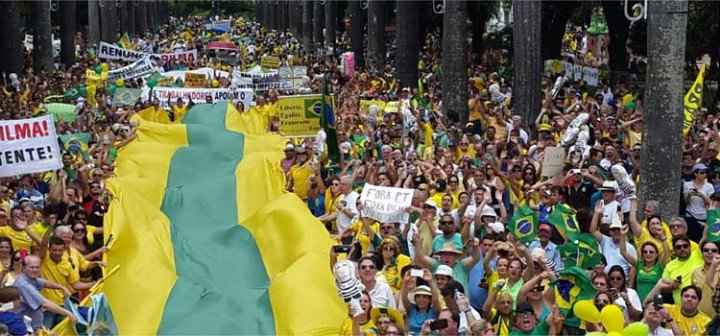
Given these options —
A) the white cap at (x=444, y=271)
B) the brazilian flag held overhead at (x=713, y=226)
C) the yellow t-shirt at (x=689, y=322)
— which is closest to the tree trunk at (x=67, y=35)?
the brazilian flag held overhead at (x=713, y=226)

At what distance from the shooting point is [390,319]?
402 inches

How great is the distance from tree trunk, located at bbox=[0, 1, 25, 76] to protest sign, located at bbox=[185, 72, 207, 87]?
399 inches

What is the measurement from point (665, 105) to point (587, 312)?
707cm

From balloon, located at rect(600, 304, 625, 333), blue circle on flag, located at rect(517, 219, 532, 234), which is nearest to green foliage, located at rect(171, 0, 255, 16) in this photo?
blue circle on flag, located at rect(517, 219, 532, 234)

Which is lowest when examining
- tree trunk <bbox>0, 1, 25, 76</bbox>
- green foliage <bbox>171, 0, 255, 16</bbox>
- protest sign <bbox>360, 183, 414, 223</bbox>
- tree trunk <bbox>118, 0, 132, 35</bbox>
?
protest sign <bbox>360, 183, 414, 223</bbox>

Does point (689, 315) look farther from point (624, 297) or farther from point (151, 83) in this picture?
point (151, 83)

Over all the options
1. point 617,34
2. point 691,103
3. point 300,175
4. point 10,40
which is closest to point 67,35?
point 10,40

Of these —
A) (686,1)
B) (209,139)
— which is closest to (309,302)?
(686,1)

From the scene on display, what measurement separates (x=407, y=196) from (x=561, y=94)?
16.4 meters

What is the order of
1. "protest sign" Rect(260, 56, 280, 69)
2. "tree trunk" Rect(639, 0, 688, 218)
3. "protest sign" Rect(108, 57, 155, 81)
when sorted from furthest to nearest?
1. "protest sign" Rect(260, 56, 280, 69)
2. "protest sign" Rect(108, 57, 155, 81)
3. "tree trunk" Rect(639, 0, 688, 218)

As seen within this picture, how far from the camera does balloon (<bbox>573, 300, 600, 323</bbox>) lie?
9.48 m

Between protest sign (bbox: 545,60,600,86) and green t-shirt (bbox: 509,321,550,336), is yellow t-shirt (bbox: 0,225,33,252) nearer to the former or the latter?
green t-shirt (bbox: 509,321,550,336)

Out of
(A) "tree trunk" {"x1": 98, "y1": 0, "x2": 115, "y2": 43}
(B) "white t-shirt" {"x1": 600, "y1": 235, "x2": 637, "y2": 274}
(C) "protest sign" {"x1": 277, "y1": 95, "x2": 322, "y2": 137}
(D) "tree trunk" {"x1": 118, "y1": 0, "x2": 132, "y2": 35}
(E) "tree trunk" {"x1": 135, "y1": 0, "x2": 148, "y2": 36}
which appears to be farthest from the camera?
(E) "tree trunk" {"x1": 135, "y1": 0, "x2": 148, "y2": 36}

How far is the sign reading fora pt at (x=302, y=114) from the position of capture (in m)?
20.4
